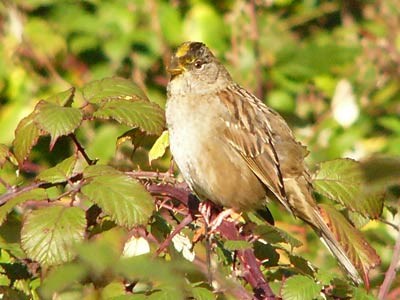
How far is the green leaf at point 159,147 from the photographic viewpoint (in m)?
2.16

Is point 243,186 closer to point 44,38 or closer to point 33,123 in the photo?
point 33,123

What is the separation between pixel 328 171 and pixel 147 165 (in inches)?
15.9

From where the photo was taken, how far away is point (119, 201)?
1.76m

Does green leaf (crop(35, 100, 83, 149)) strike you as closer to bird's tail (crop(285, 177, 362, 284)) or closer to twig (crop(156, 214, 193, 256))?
twig (crop(156, 214, 193, 256))

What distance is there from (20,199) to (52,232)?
0.37 feet

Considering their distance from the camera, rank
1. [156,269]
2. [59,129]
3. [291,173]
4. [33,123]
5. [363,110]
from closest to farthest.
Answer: [156,269]
[59,129]
[33,123]
[291,173]
[363,110]

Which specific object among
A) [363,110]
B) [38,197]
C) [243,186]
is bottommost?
[363,110]

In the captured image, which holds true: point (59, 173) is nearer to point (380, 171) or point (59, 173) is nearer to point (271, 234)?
point (271, 234)

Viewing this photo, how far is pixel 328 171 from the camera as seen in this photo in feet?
7.11

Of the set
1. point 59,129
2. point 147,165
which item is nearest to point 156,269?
point 59,129

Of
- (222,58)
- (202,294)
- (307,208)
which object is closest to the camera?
(202,294)

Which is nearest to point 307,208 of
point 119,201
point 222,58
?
point 119,201

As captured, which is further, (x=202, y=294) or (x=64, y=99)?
(x=64, y=99)

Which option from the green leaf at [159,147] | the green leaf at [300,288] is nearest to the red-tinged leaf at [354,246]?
the green leaf at [300,288]
